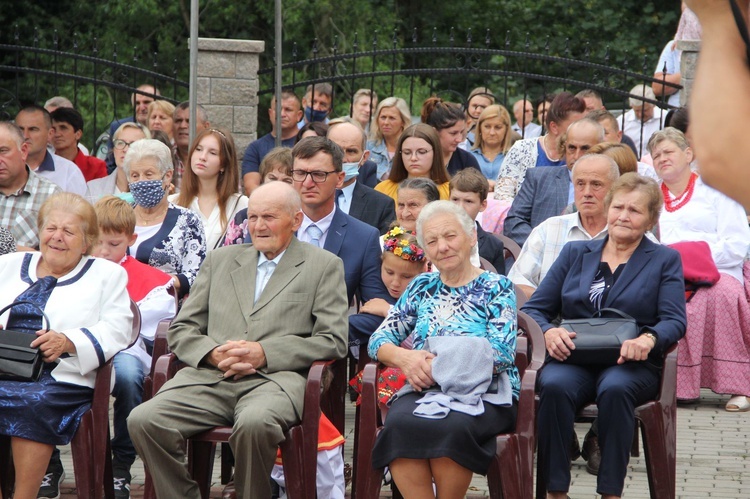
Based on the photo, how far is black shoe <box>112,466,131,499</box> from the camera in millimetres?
4918

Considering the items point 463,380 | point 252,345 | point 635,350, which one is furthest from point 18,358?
point 635,350

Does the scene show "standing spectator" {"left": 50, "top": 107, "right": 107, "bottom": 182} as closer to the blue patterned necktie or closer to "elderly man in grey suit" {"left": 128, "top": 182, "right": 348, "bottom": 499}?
the blue patterned necktie

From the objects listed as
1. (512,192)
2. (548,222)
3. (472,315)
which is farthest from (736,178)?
(512,192)

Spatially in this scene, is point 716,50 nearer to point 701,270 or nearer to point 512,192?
point 701,270

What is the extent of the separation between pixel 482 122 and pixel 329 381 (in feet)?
14.5

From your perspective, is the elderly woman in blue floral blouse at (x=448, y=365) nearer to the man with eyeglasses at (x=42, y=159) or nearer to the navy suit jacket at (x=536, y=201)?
the navy suit jacket at (x=536, y=201)

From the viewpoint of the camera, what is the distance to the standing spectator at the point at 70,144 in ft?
27.9

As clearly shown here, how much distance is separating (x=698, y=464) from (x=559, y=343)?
142 cm

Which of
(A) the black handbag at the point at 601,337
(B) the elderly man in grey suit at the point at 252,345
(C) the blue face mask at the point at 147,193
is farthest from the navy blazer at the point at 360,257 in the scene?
(C) the blue face mask at the point at 147,193

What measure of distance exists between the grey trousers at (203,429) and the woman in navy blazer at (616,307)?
109 cm

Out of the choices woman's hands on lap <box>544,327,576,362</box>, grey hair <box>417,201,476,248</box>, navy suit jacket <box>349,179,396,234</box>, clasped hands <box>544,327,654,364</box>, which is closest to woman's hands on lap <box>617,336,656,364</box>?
clasped hands <box>544,327,654,364</box>

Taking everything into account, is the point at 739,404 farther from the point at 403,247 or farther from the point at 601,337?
the point at 403,247

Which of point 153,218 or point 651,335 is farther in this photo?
point 153,218

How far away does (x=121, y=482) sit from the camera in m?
4.94
